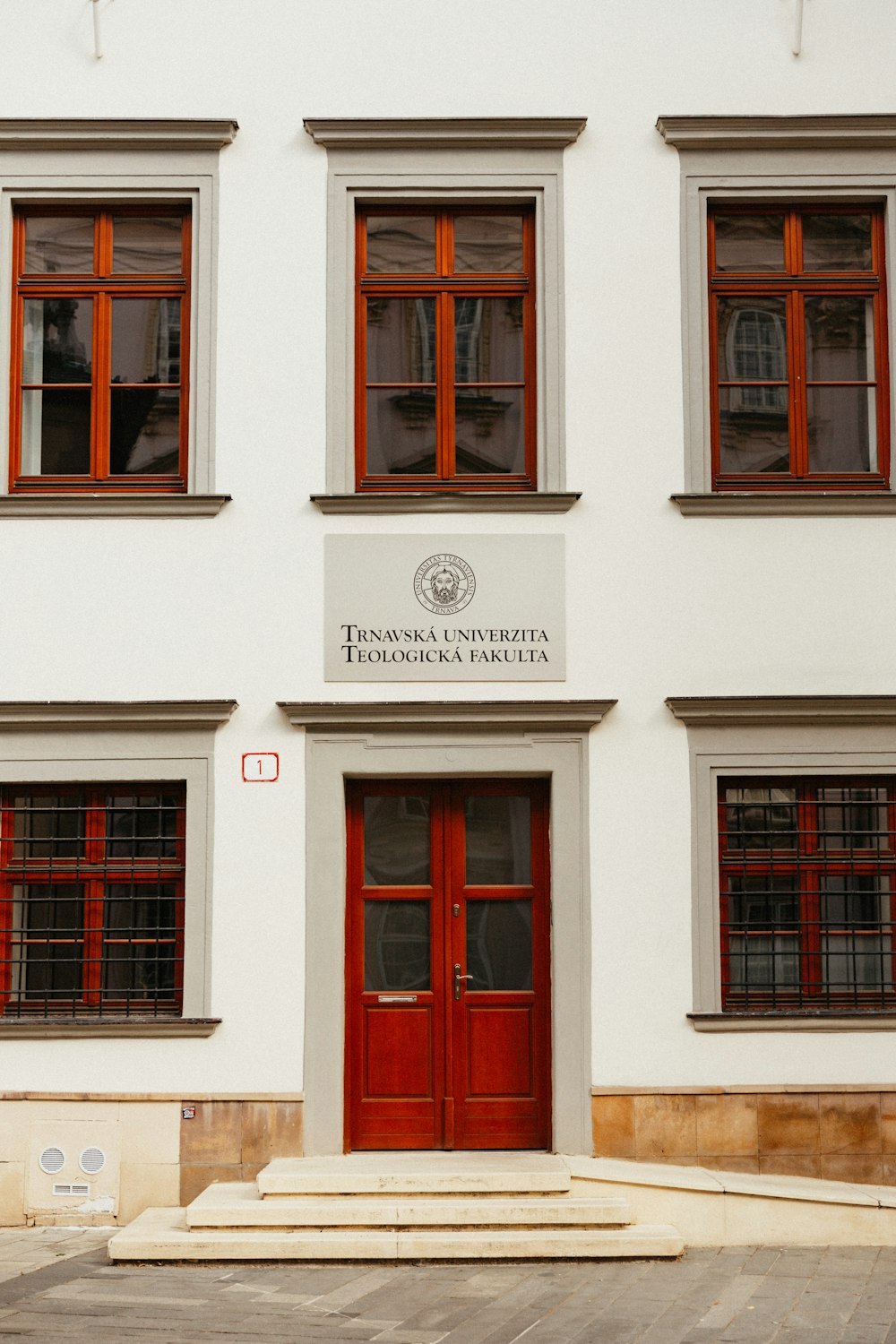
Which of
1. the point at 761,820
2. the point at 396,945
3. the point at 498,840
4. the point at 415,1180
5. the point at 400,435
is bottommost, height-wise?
the point at 415,1180

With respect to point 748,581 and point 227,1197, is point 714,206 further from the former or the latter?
point 227,1197

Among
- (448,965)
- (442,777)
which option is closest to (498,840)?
(442,777)

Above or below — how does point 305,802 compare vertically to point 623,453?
below

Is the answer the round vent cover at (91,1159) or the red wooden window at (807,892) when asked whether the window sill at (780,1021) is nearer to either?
the red wooden window at (807,892)

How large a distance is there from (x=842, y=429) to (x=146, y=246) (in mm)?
4508

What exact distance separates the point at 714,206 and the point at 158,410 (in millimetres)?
3690

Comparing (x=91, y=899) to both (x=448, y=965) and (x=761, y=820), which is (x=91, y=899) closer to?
(x=448, y=965)

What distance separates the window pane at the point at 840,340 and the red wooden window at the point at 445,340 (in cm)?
177

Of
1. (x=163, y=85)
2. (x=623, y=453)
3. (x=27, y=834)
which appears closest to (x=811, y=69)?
(x=623, y=453)

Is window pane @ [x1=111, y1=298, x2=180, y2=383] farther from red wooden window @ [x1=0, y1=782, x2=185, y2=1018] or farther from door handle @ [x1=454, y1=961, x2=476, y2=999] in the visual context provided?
door handle @ [x1=454, y1=961, x2=476, y2=999]

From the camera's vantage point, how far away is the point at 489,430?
9.79 meters

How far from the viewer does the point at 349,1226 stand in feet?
26.9

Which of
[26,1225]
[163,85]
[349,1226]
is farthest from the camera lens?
[163,85]

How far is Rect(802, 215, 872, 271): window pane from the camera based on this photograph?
9898mm
